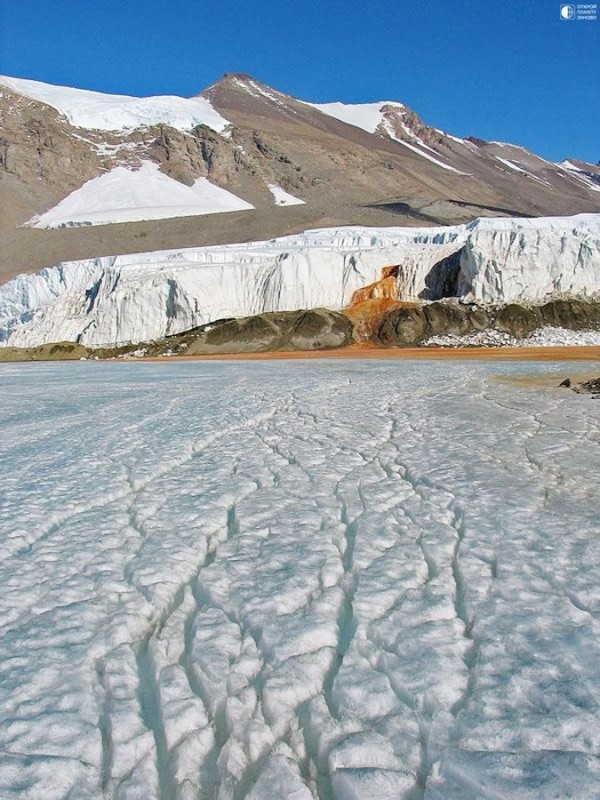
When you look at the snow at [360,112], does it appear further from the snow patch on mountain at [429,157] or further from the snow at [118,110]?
the snow at [118,110]

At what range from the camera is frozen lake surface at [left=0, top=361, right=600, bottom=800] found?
7.44 feet

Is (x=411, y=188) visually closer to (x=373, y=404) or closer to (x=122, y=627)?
(x=373, y=404)

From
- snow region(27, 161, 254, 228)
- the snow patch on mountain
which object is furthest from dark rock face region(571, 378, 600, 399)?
the snow patch on mountain

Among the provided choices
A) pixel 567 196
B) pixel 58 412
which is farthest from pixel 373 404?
pixel 567 196

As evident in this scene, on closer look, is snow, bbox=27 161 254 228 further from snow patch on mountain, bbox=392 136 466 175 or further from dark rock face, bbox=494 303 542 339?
snow patch on mountain, bbox=392 136 466 175

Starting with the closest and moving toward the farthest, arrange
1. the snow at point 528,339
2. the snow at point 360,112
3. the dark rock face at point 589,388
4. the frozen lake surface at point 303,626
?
1. the frozen lake surface at point 303,626
2. the dark rock face at point 589,388
3. the snow at point 528,339
4. the snow at point 360,112

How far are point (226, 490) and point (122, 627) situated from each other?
2.39 meters

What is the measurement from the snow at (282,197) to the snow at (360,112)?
82.3 metres

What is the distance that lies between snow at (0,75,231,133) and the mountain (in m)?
0.28

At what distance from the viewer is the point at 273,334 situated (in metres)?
40.5

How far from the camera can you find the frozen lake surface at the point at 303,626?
2268mm

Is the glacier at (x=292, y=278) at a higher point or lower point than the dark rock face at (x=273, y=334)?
higher

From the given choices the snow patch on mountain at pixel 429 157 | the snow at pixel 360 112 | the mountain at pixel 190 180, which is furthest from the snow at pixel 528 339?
the snow at pixel 360 112

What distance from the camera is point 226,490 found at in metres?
5.55
